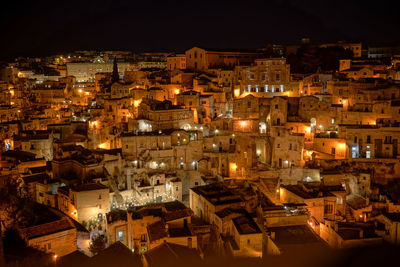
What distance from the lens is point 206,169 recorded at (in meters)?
29.8

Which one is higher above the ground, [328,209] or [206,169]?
[206,169]

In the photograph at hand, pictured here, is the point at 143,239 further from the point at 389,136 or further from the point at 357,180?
the point at 389,136

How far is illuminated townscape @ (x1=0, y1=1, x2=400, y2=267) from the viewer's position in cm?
1834

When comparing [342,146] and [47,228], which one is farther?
[342,146]

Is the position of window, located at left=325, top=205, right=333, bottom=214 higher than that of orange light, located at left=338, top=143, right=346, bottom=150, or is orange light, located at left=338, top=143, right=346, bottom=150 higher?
orange light, located at left=338, top=143, right=346, bottom=150

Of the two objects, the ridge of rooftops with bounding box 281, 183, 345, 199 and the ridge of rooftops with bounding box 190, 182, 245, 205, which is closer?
the ridge of rooftops with bounding box 190, 182, 245, 205

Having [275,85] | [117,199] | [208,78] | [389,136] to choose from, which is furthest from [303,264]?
[208,78]

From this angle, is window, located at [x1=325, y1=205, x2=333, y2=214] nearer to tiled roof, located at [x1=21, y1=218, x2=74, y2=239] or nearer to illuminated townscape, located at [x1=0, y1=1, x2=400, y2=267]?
illuminated townscape, located at [x1=0, y1=1, x2=400, y2=267]

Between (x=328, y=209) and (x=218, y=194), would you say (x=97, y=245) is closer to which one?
(x=218, y=194)

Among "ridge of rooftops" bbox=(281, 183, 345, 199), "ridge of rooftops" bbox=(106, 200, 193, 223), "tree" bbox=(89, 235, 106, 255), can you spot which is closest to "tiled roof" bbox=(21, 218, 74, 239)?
"tree" bbox=(89, 235, 106, 255)

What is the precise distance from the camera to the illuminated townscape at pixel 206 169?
18.3m

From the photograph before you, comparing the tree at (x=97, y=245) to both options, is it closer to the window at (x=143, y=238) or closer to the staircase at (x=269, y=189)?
the window at (x=143, y=238)

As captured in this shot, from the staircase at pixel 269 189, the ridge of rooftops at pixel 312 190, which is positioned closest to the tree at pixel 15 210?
the staircase at pixel 269 189

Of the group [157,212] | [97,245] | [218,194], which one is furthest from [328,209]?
[97,245]
